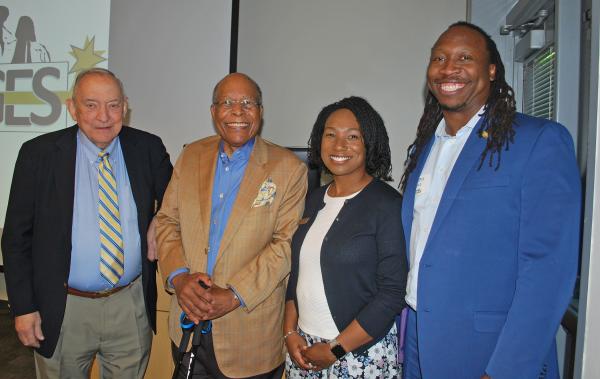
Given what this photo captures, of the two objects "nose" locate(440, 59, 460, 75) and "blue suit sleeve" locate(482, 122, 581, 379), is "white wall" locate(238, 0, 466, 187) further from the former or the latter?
"blue suit sleeve" locate(482, 122, 581, 379)

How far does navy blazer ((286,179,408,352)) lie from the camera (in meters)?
1.55

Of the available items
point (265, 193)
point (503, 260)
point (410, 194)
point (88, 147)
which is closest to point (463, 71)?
point (410, 194)

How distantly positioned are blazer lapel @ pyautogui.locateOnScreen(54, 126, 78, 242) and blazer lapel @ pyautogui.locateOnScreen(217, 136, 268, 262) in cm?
75

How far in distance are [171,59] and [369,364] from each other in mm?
2896

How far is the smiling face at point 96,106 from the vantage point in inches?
77.4

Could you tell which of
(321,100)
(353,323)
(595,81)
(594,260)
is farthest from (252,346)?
(321,100)

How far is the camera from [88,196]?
1986 mm

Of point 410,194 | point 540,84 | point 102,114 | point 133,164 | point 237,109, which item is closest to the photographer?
point 410,194

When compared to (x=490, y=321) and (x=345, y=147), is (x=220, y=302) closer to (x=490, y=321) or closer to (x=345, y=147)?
(x=345, y=147)

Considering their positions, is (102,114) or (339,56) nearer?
(102,114)

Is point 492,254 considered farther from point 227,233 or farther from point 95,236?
point 95,236

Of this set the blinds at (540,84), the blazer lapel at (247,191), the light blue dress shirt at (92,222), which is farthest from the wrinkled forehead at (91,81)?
the blinds at (540,84)

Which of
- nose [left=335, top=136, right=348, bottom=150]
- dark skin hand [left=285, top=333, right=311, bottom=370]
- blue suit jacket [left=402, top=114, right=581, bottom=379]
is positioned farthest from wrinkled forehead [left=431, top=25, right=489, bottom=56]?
dark skin hand [left=285, top=333, right=311, bottom=370]

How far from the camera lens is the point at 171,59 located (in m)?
3.49
